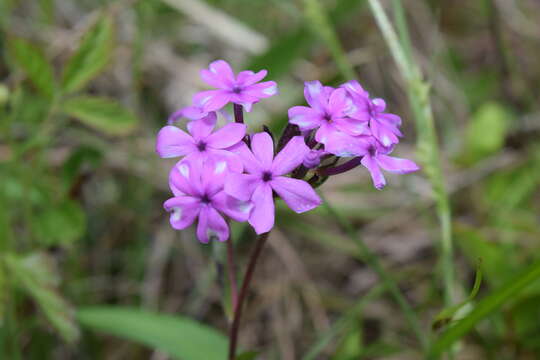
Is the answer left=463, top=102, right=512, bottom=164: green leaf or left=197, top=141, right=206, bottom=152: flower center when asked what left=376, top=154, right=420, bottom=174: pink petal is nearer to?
left=197, top=141, right=206, bottom=152: flower center

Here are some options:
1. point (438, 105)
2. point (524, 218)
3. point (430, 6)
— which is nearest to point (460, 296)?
→ point (524, 218)

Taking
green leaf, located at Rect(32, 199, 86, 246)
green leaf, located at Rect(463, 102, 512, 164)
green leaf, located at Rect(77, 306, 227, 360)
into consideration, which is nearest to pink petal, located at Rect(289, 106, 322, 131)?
green leaf, located at Rect(77, 306, 227, 360)

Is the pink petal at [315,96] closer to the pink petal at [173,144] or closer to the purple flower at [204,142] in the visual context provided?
the purple flower at [204,142]

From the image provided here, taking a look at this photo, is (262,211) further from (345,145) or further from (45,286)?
(45,286)

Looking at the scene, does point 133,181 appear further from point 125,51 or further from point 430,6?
point 430,6

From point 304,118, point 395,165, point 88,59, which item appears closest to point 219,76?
point 304,118
